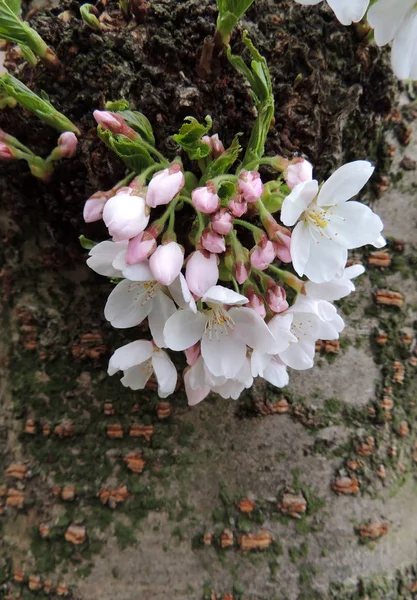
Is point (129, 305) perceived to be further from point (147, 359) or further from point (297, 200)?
point (297, 200)

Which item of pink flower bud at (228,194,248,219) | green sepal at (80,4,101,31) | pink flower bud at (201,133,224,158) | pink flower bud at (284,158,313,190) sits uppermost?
pink flower bud at (284,158,313,190)

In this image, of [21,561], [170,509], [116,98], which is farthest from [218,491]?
[116,98]

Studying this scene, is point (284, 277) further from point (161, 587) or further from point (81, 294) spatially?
point (161, 587)

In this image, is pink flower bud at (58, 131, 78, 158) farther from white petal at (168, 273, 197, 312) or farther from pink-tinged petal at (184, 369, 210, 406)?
pink-tinged petal at (184, 369, 210, 406)

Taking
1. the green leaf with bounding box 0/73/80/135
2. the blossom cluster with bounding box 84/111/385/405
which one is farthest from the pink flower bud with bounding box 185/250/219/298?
the green leaf with bounding box 0/73/80/135

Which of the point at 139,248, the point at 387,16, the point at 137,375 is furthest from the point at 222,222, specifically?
the point at 387,16

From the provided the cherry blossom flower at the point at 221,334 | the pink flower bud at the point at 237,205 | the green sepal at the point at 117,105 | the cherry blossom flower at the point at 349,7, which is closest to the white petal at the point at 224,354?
the cherry blossom flower at the point at 221,334
